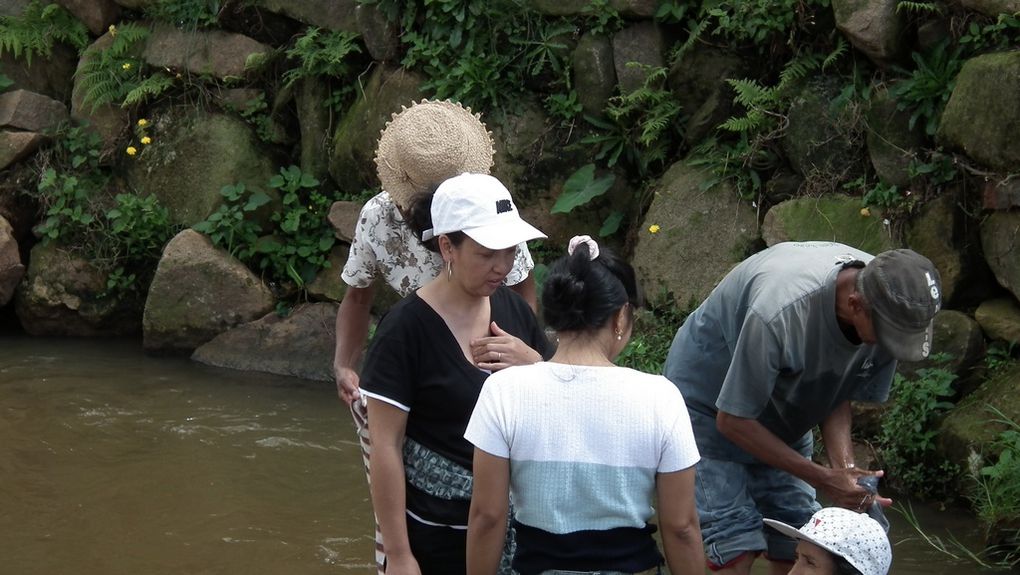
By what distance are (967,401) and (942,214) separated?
3.36 ft

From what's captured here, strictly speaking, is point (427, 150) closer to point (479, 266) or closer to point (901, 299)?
point (479, 266)

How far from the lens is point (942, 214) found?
630cm

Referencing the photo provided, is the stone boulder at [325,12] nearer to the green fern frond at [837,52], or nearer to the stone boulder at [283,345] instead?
the stone boulder at [283,345]

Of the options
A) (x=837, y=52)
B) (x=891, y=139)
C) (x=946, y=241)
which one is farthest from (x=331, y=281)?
(x=946, y=241)

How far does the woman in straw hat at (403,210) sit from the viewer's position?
12.2ft

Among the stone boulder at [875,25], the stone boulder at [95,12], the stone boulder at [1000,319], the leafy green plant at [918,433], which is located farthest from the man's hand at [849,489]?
the stone boulder at [95,12]

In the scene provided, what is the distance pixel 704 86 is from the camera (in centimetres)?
743

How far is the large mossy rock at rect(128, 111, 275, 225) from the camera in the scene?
346 inches

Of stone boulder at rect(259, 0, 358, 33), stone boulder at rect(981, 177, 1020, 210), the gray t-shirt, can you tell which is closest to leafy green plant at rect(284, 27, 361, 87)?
stone boulder at rect(259, 0, 358, 33)

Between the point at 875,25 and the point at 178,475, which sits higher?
the point at 875,25

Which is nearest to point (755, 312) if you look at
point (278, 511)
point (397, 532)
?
point (397, 532)

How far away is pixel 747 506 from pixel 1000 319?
2884 millimetres

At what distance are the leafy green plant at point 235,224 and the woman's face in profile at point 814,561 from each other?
614 centimetres

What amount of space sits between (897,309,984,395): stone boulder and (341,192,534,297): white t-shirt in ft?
9.58
